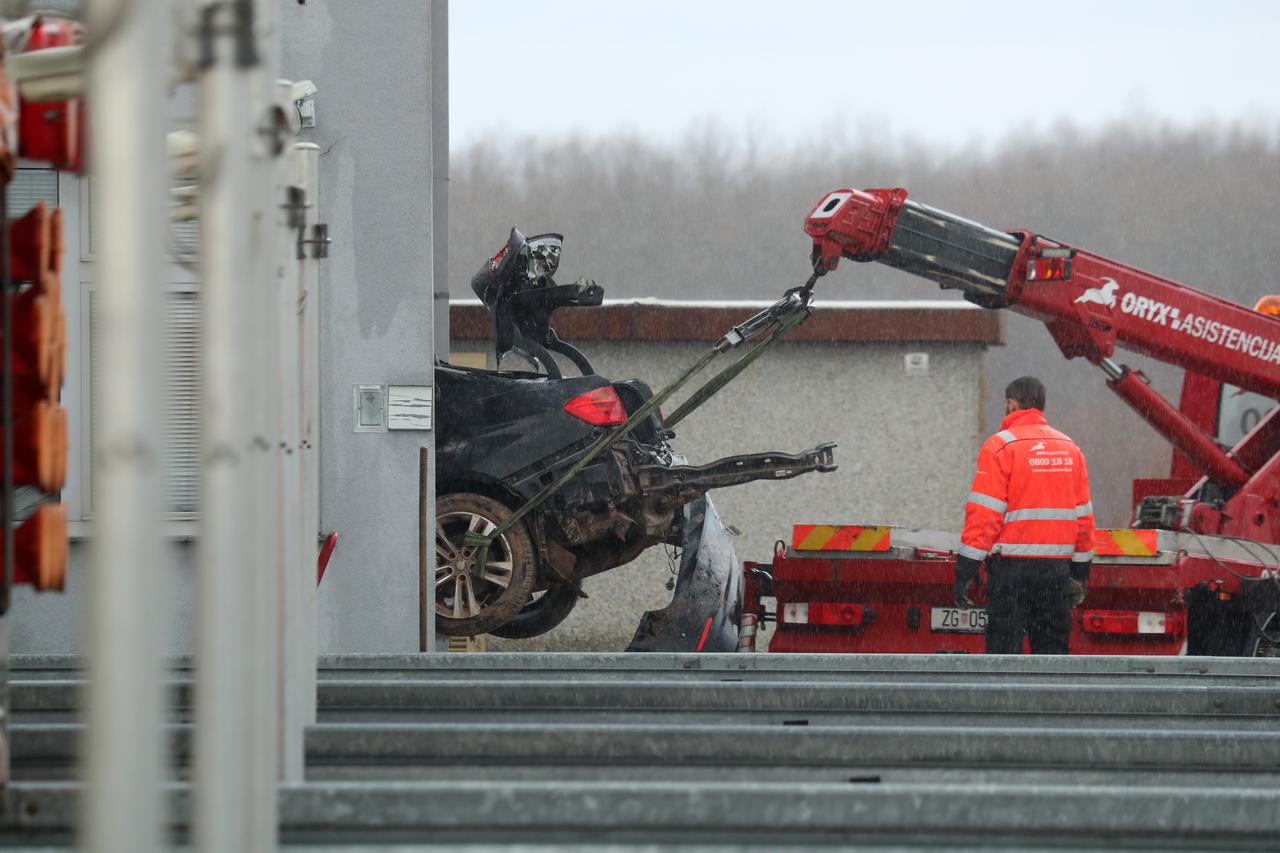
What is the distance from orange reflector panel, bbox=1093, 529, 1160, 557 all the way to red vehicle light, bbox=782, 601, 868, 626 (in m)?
1.35

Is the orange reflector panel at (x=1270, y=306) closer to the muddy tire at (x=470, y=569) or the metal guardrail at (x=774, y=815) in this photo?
the muddy tire at (x=470, y=569)

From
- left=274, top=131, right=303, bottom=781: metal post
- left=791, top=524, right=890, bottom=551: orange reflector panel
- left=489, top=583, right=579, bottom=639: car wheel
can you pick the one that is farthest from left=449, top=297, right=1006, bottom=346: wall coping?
left=274, top=131, right=303, bottom=781: metal post

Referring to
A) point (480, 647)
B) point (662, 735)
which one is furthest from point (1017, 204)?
point (662, 735)

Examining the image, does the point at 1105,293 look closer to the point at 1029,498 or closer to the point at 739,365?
the point at 739,365

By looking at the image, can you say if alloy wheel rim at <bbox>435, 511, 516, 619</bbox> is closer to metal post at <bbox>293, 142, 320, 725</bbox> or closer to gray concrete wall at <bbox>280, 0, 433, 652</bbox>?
gray concrete wall at <bbox>280, 0, 433, 652</bbox>

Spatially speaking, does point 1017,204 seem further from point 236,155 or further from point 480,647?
point 236,155

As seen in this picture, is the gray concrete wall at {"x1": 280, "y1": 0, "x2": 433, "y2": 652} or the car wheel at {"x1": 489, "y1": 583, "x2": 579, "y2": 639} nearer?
the gray concrete wall at {"x1": 280, "y1": 0, "x2": 433, "y2": 652}

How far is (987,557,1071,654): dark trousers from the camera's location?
7.77 metres

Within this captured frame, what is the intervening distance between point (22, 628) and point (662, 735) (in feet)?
15.8

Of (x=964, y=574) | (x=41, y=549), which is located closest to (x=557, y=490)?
(x=964, y=574)

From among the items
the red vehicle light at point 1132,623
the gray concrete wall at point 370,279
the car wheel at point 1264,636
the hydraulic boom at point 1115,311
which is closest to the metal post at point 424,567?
the gray concrete wall at point 370,279

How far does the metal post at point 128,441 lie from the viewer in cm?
148

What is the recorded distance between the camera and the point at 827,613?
895 centimetres

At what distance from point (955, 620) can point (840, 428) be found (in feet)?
14.1
